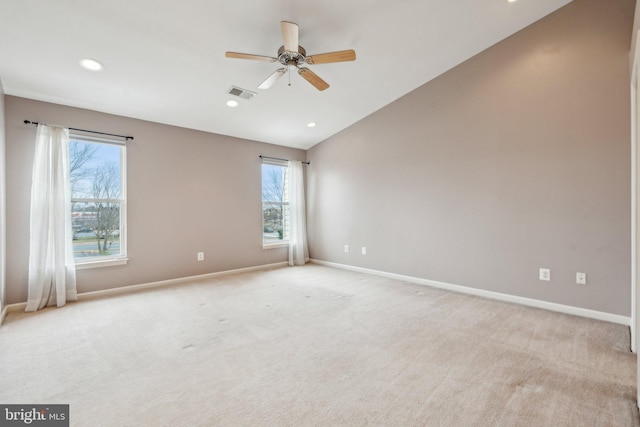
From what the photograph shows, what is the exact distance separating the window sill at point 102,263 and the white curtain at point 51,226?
0.13 metres

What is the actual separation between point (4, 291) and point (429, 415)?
448 cm

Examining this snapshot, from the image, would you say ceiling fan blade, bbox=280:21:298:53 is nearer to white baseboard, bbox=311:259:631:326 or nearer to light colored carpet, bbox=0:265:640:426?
light colored carpet, bbox=0:265:640:426

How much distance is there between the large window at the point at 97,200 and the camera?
3.75 meters


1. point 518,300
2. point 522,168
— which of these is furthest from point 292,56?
point 518,300

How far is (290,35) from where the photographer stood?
96.0 inches

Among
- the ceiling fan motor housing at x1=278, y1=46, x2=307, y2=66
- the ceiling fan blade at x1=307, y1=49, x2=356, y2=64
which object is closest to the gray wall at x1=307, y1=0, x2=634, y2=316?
the ceiling fan blade at x1=307, y1=49, x2=356, y2=64

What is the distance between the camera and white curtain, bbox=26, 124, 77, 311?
3.31 m

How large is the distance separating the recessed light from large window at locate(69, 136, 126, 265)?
120 centimetres

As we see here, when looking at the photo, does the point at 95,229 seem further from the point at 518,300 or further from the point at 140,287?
the point at 518,300

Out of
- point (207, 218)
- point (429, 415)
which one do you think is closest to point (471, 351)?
point (429, 415)

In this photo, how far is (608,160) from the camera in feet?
9.29

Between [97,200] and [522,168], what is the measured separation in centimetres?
549

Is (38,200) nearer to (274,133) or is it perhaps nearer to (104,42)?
(104,42)

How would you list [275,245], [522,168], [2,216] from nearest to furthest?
[2,216] < [522,168] < [275,245]
